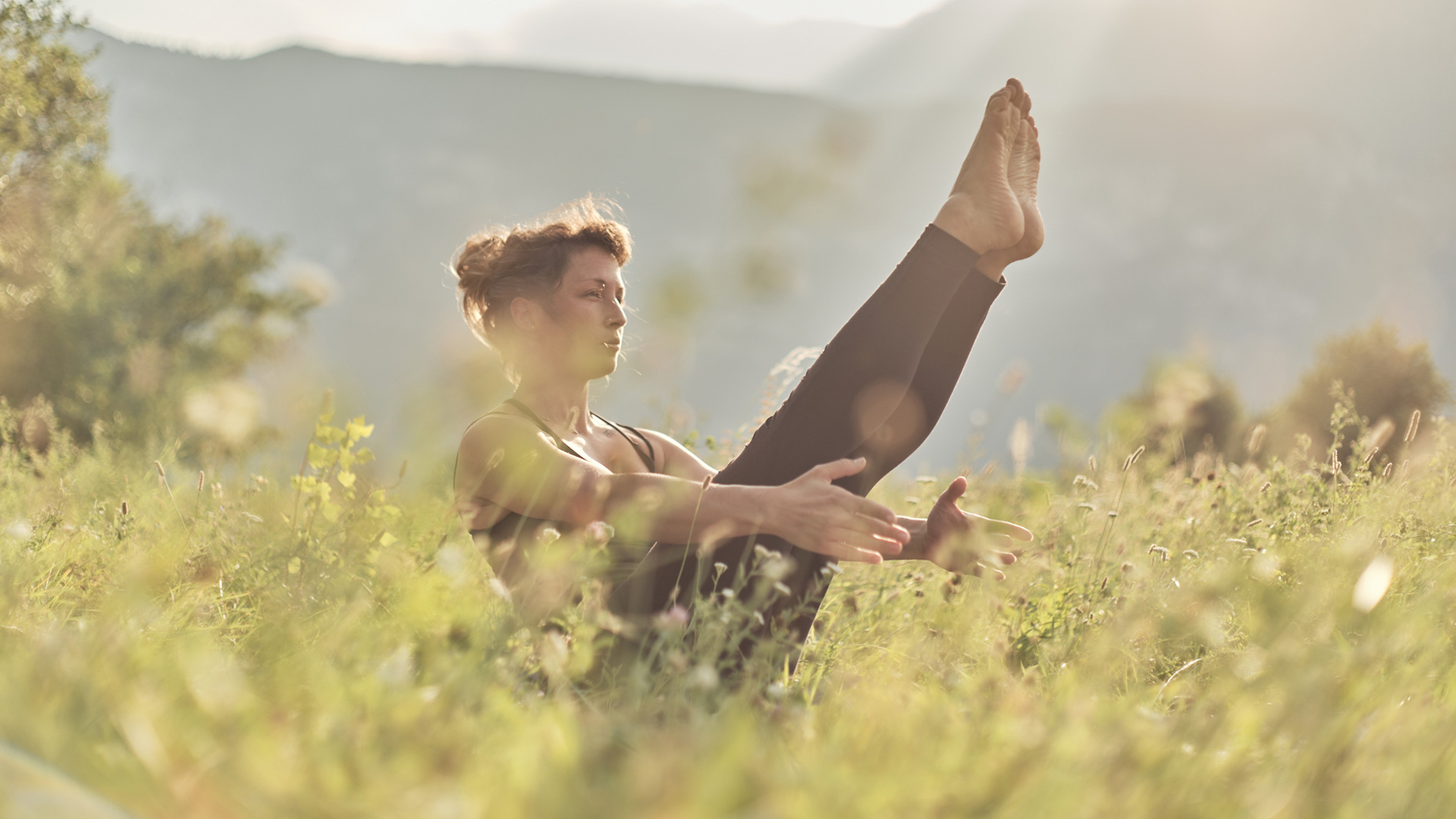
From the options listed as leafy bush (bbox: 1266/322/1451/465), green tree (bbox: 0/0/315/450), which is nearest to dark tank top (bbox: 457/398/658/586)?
green tree (bbox: 0/0/315/450)

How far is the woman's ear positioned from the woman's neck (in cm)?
20

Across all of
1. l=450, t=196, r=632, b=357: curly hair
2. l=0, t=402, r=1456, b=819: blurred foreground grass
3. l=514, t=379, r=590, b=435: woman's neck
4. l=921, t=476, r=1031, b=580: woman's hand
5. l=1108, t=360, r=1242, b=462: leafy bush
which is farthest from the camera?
l=1108, t=360, r=1242, b=462: leafy bush

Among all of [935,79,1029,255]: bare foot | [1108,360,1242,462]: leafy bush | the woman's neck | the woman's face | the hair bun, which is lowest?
[1108,360,1242,462]: leafy bush

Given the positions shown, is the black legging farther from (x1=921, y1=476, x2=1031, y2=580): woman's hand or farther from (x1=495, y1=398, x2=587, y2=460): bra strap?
(x1=495, y1=398, x2=587, y2=460): bra strap

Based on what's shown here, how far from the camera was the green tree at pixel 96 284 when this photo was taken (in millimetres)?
12586

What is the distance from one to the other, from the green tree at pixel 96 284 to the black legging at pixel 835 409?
1090 centimetres

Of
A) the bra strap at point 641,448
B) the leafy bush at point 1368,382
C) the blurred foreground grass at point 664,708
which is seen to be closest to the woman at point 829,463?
the blurred foreground grass at point 664,708

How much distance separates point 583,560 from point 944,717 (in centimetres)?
70

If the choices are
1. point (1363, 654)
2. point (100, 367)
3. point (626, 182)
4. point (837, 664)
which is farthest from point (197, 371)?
point (1363, 654)

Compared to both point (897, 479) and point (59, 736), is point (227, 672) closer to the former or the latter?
point (59, 736)

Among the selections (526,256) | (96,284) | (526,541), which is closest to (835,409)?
(526,541)

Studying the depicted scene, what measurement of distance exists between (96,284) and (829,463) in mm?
22211

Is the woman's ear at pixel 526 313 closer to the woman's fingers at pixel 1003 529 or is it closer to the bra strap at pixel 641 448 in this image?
the bra strap at pixel 641 448

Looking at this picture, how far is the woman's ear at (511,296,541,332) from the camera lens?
3049mm
